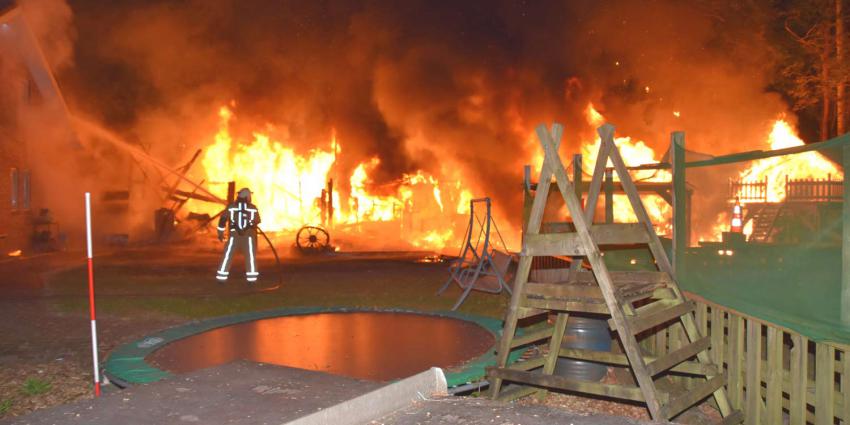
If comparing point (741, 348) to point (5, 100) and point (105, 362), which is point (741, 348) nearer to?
point (105, 362)

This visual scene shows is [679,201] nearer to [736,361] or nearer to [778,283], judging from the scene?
[778,283]

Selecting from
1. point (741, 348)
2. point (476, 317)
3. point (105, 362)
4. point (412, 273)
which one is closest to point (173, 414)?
point (105, 362)

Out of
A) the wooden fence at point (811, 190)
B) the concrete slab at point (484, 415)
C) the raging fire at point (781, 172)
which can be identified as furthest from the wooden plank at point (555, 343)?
the wooden fence at point (811, 190)

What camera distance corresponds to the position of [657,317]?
154 inches

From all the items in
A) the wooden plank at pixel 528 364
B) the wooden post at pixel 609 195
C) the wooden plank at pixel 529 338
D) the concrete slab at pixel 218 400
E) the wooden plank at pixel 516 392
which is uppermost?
the wooden post at pixel 609 195

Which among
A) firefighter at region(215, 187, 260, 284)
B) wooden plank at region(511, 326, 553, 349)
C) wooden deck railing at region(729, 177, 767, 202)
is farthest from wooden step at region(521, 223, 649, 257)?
firefighter at region(215, 187, 260, 284)

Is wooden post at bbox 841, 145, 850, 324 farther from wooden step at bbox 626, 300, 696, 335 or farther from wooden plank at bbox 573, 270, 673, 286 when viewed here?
wooden plank at bbox 573, 270, 673, 286

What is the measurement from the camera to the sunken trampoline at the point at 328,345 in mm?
5000

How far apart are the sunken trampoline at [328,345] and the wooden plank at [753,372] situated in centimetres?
182

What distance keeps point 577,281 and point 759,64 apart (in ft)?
48.4

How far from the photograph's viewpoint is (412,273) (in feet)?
39.7

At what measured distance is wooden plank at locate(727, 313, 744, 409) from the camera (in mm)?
4066

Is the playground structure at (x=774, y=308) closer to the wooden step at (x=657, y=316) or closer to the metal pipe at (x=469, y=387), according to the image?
the wooden step at (x=657, y=316)

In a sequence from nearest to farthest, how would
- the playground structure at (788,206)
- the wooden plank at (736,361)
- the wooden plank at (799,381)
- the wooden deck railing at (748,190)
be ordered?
the wooden plank at (799,381) < the wooden plank at (736,361) < the playground structure at (788,206) < the wooden deck railing at (748,190)
